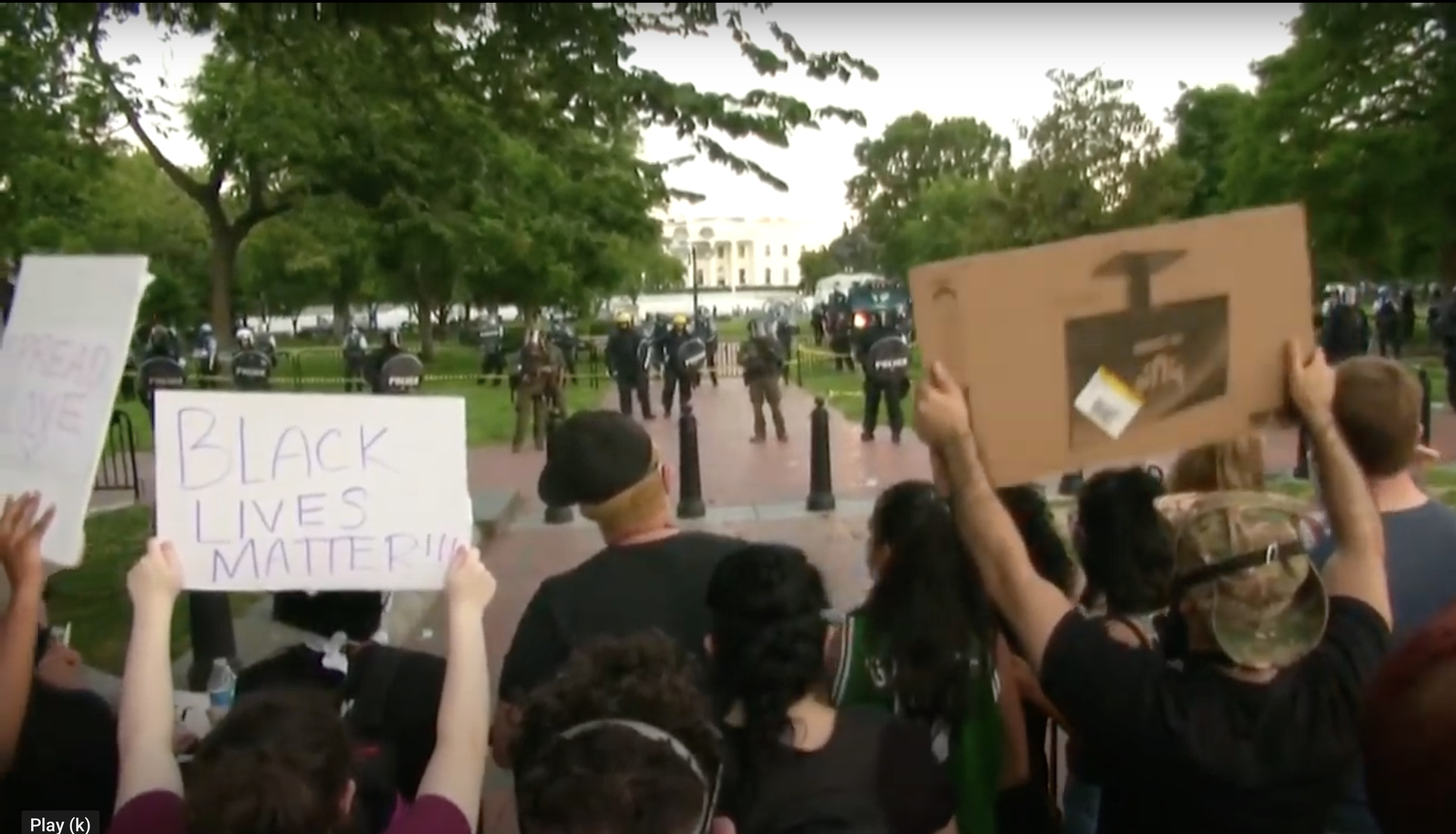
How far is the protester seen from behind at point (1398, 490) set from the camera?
3121 mm

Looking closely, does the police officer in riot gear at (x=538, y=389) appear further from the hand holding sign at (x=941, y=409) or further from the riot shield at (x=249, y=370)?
the hand holding sign at (x=941, y=409)

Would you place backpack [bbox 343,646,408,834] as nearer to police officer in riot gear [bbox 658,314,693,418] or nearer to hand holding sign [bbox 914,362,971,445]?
hand holding sign [bbox 914,362,971,445]

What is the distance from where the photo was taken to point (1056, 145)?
33.9m

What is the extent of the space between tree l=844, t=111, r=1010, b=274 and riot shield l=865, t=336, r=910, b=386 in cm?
6727

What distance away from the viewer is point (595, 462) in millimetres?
3088

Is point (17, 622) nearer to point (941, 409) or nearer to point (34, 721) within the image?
point (34, 721)

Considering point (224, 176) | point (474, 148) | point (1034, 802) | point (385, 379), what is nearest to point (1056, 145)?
point (224, 176)

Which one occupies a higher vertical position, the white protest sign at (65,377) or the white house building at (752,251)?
the white house building at (752,251)

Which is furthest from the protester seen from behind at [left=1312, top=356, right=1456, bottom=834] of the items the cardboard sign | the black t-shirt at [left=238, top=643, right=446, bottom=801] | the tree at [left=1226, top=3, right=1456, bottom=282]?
the tree at [left=1226, top=3, right=1456, bottom=282]

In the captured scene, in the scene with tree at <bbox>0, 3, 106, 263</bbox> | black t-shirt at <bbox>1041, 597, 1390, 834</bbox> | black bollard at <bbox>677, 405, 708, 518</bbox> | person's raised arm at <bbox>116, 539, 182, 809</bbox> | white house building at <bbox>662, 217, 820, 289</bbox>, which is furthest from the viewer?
white house building at <bbox>662, 217, 820, 289</bbox>

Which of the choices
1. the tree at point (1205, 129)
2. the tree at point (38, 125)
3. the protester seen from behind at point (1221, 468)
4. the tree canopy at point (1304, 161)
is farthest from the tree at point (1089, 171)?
the protester seen from behind at point (1221, 468)

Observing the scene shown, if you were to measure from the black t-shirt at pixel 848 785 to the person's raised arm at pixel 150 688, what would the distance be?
0.99 m

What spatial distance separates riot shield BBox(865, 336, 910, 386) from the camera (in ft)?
55.8

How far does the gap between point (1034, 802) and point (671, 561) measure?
3.39 feet
